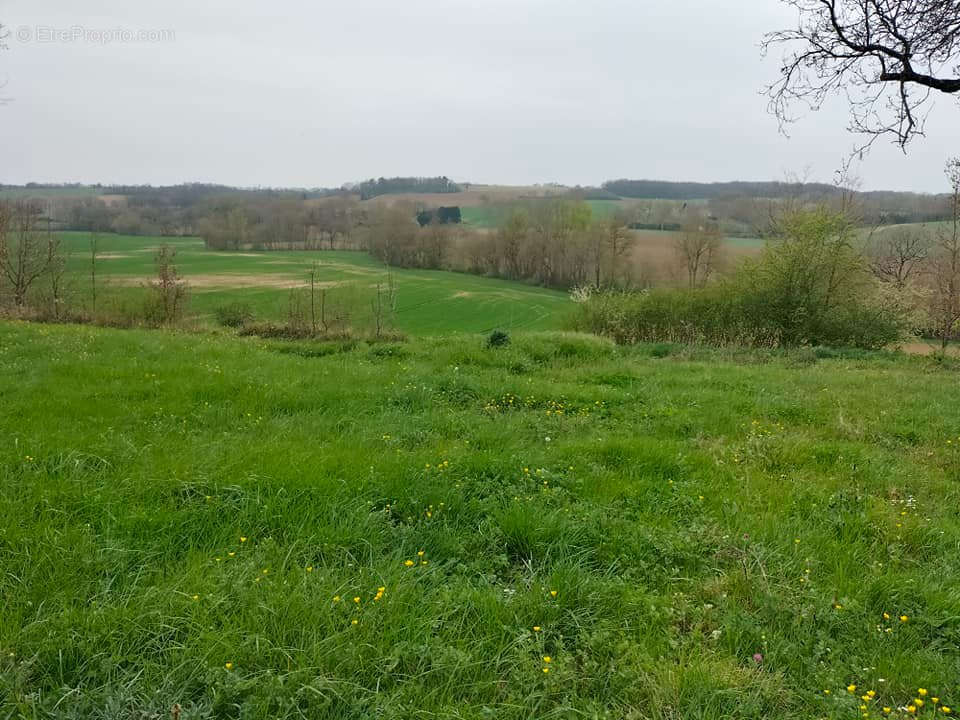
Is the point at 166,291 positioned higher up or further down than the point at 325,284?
further down

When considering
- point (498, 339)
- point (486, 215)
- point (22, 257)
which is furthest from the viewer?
point (486, 215)

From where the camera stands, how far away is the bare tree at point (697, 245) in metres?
40.4

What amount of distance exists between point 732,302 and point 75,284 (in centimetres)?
2719

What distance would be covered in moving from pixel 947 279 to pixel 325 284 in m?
31.1

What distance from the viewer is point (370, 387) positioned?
305 inches

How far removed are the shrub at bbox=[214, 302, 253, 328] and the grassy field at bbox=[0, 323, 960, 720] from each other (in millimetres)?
19705

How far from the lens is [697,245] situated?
141ft

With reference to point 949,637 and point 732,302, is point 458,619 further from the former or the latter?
point 732,302

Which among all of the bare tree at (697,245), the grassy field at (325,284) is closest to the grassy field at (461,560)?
the grassy field at (325,284)

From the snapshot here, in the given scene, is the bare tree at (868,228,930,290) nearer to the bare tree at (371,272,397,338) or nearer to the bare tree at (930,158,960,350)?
the bare tree at (930,158,960,350)

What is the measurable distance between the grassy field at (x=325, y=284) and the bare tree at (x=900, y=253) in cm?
1400

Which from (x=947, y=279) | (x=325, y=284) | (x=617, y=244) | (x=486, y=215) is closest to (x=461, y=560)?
(x=947, y=279)

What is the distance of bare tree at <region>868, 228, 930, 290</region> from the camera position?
2395 cm

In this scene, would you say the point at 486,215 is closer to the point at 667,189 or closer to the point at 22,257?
the point at 667,189
